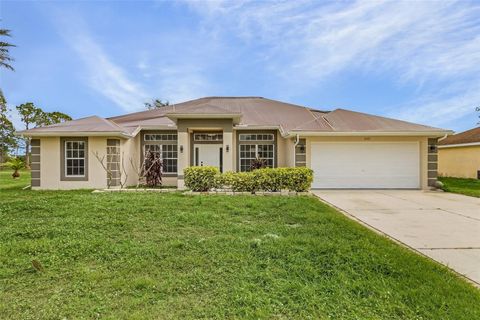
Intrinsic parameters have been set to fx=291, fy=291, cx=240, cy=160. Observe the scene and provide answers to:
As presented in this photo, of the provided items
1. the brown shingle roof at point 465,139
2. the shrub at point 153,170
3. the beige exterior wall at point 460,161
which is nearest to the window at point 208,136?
the shrub at point 153,170

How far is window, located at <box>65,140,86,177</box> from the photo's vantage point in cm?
1399

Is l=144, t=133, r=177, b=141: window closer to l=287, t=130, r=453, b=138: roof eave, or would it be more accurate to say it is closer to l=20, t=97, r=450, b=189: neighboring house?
l=20, t=97, r=450, b=189: neighboring house

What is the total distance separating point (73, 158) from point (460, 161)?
2522cm

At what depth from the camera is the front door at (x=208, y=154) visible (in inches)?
606

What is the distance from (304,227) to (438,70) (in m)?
11.8

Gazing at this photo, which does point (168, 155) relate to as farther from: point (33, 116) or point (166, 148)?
point (33, 116)

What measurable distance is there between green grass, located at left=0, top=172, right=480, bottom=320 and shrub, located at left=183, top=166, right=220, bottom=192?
201 inches

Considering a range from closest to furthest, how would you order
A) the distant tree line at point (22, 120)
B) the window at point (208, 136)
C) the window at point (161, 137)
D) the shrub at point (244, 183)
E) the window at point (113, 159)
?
the shrub at point (244, 183)
the window at point (113, 159)
the window at point (208, 136)
the window at point (161, 137)
the distant tree line at point (22, 120)

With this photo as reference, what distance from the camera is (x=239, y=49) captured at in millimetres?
17562

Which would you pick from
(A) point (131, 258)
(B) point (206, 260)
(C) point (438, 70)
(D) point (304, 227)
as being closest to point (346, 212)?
(D) point (304, 227)

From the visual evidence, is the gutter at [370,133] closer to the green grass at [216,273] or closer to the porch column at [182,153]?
the porch column at [182,153]

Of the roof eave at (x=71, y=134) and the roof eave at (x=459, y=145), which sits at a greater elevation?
the roof eave at (x=71, y=134)

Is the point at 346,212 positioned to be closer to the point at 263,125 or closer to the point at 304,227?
the point at 304,227

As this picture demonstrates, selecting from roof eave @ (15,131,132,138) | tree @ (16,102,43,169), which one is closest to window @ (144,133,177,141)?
roof eave @ (15,131,132,138)
